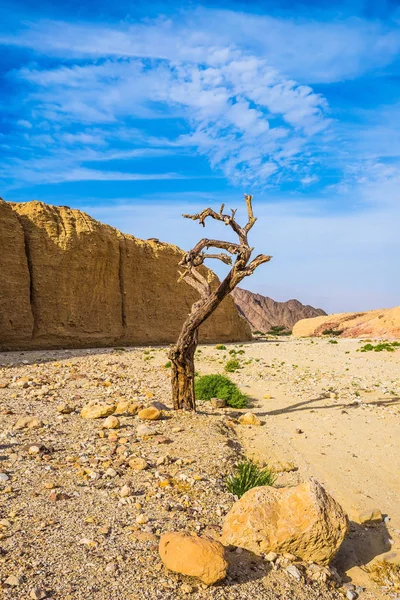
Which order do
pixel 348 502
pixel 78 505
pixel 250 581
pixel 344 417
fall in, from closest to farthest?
pixel 250 581
pixel 78 505
pixel 348 502
pixel 344 417

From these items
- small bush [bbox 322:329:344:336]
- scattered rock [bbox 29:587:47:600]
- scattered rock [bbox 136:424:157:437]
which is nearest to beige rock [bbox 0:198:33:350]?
scattered rock [bbox 136:424:157:437]

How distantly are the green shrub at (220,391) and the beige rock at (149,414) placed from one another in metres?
3.43

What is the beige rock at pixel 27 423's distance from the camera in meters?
9.89

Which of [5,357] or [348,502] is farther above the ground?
[5,357]

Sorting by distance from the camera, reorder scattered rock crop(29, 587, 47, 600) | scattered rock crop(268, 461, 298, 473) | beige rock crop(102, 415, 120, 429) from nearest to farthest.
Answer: scattered rock crop(29, 587, 47, 600) < scattered rock crop(268, 461, 298, 473) < beige rock crop(102, 415, 120, 429)

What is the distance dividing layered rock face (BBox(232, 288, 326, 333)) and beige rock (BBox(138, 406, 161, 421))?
8473cm

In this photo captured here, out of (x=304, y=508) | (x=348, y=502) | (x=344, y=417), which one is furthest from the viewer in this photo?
(x=344, y=417)

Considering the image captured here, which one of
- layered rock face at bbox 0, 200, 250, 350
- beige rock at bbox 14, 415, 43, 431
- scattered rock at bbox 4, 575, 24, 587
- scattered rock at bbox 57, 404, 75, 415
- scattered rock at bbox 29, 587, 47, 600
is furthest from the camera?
layered rock face at bbox 0, 200, 250, 350

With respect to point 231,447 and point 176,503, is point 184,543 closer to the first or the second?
point 176,503

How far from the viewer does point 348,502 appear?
7.72 meters

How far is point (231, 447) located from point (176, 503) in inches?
121

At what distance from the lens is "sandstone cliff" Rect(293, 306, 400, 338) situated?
50.9 metres

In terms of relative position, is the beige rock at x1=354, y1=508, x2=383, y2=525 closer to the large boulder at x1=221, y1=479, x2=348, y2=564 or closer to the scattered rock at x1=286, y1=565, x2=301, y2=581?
the large boulder at x1=221, y1=479, x2=348, y2=564

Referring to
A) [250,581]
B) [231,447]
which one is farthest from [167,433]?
[250,581]
